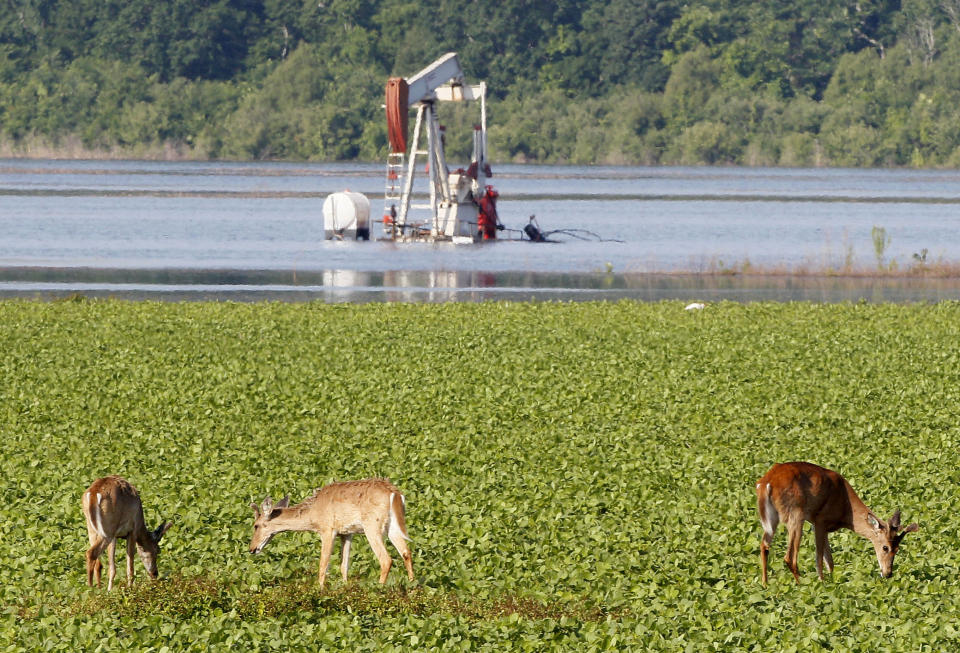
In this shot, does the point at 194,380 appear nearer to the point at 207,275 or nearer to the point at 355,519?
the point at 355,519

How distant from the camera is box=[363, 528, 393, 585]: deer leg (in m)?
12.5

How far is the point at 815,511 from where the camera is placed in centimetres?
1296

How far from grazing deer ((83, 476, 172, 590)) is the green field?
269 millimetres

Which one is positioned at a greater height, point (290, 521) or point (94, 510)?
point (94, 510)

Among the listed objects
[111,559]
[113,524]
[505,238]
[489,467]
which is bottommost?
[505,238]

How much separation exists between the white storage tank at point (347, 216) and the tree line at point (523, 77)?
80.2m

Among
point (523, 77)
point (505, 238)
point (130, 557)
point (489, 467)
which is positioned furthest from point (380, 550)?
point (523, 77)

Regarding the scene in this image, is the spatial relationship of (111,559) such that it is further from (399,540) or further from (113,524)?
(399,540)

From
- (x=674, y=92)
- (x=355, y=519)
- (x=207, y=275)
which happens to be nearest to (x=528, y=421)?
(x=355, y=519)

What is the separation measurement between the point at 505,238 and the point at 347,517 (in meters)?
63.6

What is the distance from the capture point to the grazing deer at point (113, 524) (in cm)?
1212

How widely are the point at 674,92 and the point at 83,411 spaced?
13517 centimetres

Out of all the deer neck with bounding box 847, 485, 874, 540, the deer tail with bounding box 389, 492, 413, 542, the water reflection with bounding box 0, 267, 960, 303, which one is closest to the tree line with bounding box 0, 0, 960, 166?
the water reflection with bounding box 0, 267, 960, 303

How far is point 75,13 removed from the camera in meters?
174
